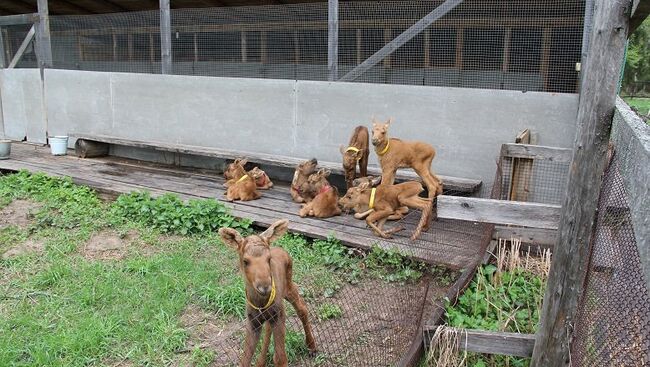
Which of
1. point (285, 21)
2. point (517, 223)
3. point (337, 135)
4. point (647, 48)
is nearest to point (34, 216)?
point (337, 135)

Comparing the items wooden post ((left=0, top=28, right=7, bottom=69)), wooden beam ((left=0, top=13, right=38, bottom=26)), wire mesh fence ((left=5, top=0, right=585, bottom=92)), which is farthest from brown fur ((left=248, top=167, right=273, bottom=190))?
wooden post ((left=0, top=28, right=7, bottom=69))

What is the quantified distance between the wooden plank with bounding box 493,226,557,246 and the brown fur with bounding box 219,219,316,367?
8.70 ft

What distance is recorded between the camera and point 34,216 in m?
6.14

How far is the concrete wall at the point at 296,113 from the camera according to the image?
5988 millimetres

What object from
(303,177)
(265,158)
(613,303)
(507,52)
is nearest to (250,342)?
(613,303)

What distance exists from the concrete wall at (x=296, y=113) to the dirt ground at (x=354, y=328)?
2.40 m

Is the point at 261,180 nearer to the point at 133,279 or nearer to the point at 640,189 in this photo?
the point at 133,279

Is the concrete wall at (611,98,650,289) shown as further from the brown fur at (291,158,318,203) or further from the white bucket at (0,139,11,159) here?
the white bucket at (0,139,11,159)

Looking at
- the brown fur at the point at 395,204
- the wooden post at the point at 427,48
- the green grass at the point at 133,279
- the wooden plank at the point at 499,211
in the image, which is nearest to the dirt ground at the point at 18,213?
the green grass at the point at 133,279

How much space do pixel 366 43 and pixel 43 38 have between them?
6589 mm

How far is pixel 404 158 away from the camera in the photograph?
5402mm

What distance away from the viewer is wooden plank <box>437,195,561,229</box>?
3219mm

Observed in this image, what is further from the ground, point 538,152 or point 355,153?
point 538,152

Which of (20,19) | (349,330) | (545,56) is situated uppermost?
(20,19)
